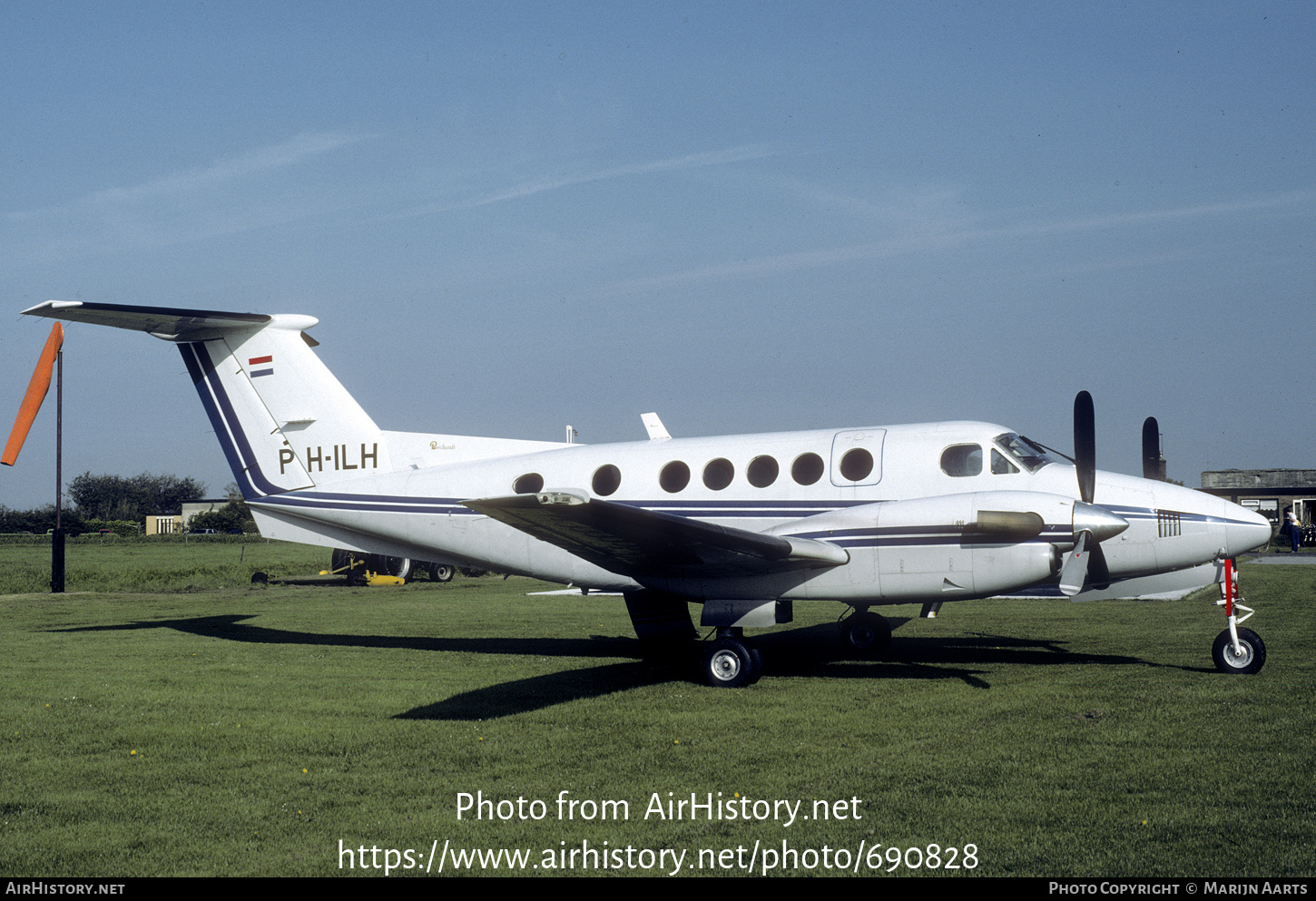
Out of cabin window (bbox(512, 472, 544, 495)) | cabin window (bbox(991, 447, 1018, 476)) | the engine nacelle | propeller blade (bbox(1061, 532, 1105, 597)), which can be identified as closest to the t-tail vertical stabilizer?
cabin window (bbox(512, 472, 544, 495))

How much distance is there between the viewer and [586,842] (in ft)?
19.0

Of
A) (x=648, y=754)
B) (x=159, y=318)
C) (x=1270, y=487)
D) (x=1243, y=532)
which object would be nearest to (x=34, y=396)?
(x=159, y=318)

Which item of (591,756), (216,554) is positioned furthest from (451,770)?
(216,554)

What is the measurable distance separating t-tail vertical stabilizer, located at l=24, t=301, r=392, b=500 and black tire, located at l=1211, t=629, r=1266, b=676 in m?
11.5

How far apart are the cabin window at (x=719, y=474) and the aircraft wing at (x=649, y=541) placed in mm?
1709

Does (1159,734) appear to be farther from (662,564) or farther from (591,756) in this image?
(662,564)

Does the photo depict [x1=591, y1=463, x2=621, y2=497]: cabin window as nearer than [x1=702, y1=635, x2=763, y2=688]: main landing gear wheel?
No

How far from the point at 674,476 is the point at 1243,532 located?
6901 mm

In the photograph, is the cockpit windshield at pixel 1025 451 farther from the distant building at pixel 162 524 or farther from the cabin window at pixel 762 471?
the distant building at pixel 162 524

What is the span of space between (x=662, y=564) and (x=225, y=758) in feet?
17.4

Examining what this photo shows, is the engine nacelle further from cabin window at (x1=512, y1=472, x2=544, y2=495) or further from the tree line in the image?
the tree line

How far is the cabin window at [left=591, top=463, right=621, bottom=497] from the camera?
1364 cm

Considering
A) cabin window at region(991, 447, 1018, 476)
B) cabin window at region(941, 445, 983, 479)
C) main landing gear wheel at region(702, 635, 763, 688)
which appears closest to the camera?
main landing gear wheel at region(702, 635, 763, 688)

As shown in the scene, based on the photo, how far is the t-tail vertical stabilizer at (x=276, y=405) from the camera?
50.1 feet
